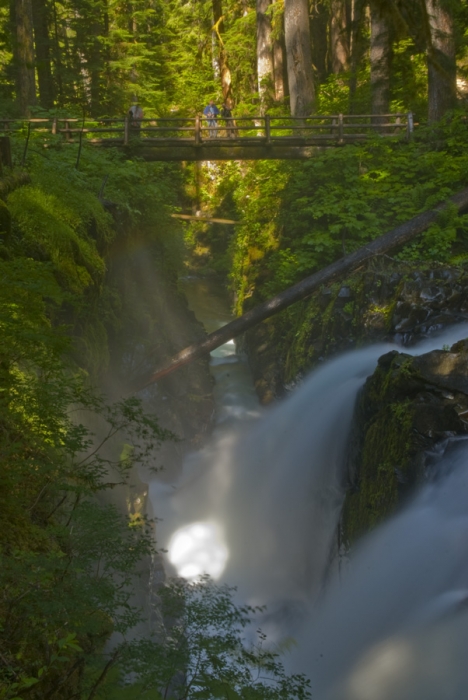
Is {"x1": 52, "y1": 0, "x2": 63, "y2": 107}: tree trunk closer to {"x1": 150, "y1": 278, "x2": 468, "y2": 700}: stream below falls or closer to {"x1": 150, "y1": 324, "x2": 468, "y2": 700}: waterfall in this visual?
{"x1": 150, "y1": 278, "x2": 468, "y2": 700}: stream below falls

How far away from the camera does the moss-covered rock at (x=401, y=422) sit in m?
7.86

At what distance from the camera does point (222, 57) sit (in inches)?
1135

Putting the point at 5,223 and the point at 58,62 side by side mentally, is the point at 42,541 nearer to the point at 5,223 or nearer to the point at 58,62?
the point at 5,223

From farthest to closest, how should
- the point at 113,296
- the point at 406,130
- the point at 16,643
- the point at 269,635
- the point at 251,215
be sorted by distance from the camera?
the point at 251,215, the point at 406,130, the point at 113,296, the point at 269,635, the point at 16,643

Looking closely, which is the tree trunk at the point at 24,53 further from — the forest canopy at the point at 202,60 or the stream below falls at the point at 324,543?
the stream below falls at the point at 324,543

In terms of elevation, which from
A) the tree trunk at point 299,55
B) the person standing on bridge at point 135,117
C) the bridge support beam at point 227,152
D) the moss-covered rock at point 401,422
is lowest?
the moss-covered rock at point 401,422

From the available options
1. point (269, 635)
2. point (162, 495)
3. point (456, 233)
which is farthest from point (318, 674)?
point (456, 233)

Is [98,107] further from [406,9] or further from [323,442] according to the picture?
[406,9]

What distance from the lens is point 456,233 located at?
1398cm

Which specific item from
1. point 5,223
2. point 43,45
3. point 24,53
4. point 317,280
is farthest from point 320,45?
point 5,223

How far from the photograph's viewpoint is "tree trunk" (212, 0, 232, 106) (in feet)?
92.8

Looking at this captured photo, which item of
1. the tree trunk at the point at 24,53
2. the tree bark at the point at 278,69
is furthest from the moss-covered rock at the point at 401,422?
the tree bark at the point at 278,69

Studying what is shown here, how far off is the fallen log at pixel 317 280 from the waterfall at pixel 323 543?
1760mm

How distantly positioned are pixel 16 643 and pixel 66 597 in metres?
0.34
